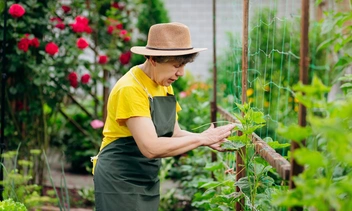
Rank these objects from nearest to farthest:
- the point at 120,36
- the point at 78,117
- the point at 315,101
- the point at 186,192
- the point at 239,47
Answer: the point at 315,101, the point at 239,47, the point at 186,192, the point at 120,36, the point at 78,117

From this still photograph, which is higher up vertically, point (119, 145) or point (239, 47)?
point (239, 47)

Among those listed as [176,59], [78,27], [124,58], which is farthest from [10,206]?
[124,58]

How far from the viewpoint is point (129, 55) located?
6.21 meters

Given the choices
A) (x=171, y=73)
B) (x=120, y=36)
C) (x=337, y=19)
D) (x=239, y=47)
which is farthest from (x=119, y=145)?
(x=120, y=36)

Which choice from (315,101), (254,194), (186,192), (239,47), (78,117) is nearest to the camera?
(315,101)

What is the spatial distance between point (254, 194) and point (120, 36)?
3719 mm

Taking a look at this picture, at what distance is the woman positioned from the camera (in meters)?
2.92

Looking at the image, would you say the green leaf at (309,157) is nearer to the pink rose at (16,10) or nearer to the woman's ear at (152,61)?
the woman's ear at (152,61)

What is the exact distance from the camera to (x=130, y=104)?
9.32 ft

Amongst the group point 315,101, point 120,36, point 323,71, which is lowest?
point 323,71

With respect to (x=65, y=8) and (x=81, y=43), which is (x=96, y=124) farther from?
(x=65, y=8)

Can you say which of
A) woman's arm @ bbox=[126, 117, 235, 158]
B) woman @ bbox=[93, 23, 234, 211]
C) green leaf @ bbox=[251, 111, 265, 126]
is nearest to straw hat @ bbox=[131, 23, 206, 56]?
woman @ bbox=[93, 23, 234, 211]

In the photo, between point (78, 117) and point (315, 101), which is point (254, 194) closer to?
point (315, 101)

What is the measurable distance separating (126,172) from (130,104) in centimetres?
39
